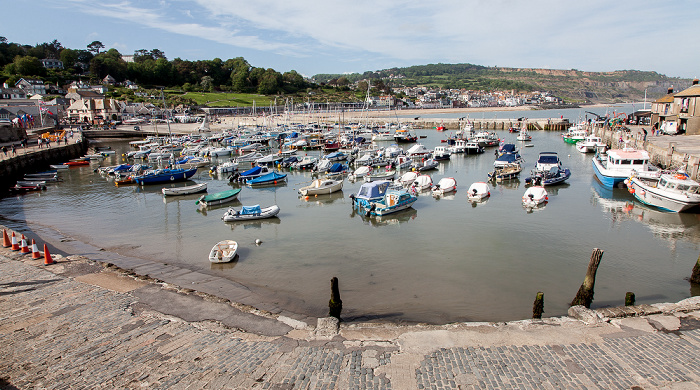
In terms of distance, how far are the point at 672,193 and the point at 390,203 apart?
16927mm

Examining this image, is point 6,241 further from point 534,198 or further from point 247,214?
point 534,198

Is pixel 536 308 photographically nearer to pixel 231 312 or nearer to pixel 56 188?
pixel 231 312

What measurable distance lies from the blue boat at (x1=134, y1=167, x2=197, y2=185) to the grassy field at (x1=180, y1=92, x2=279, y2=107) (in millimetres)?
100297

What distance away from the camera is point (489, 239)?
68.4 ft

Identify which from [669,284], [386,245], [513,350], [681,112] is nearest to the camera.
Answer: [513,350]

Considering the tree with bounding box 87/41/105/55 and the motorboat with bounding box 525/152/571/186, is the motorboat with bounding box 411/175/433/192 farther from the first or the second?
the tree with bounding box 87/41/105/55

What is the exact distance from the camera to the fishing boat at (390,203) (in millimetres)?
25516

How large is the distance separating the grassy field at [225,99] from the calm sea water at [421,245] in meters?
108

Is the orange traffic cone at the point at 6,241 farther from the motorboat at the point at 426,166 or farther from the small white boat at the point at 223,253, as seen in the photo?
the motorboat at the point at 426,166

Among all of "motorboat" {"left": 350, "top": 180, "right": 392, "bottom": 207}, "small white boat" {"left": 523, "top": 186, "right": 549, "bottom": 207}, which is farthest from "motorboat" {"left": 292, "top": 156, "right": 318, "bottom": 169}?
"small white boat" {"left": 523, "top": 186, "right": 549, "bottom": 207}

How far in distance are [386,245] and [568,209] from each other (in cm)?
1415

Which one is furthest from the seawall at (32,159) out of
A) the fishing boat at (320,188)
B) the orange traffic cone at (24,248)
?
the fishing boat at (320,188)

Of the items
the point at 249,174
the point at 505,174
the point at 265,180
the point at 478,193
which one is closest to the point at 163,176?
the point at 249,174

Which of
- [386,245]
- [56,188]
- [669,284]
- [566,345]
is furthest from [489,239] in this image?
[56,188]
